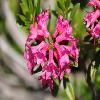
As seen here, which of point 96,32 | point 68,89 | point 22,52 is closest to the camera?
point 96,32

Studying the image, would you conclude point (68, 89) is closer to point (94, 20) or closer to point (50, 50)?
point (50, 50)

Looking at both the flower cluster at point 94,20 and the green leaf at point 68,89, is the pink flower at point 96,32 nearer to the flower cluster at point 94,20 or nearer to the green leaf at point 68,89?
the flower cluster at point 94,20

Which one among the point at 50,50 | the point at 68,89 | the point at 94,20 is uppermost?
the point at 94,20

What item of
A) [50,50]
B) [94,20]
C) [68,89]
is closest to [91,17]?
[94,20]

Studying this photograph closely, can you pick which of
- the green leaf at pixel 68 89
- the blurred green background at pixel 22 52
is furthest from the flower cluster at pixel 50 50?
the green leaf at pixel 68 89

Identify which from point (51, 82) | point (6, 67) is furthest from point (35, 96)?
point (51, 82)
